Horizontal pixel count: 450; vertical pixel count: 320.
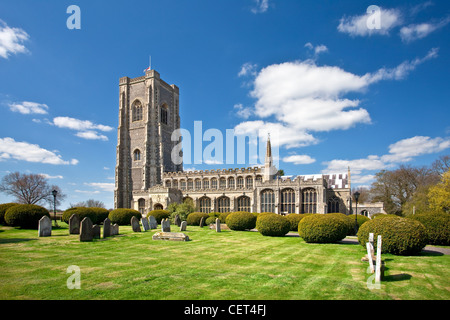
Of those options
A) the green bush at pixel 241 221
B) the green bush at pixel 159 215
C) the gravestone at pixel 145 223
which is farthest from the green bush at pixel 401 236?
the green bush at pixel 159 215

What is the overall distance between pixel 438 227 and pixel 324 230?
6064 mm

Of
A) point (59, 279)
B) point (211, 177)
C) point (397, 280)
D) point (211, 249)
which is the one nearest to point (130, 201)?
point (211, 177)

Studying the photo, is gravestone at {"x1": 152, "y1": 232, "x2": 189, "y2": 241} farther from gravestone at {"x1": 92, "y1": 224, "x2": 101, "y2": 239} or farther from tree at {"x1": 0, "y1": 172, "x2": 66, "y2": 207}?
tree at {"x1": 0, "y1": 172, "x2": 66, "y2": 207}

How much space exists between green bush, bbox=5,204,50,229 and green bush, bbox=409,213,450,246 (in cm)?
2535

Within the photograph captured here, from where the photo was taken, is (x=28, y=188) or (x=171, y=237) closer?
(x=171, y=237)

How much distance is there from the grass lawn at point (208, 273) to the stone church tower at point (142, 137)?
115 feet

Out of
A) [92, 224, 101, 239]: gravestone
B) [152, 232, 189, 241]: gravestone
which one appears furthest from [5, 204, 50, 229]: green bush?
[152, 232, 189, 241]: gravestone

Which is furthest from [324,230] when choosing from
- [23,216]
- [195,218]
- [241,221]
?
[23,216]

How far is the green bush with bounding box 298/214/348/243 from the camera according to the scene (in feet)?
48.0

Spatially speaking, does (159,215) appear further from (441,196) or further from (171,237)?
(441,196)

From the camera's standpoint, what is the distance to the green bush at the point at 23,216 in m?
19.0

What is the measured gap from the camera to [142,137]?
1939 inches

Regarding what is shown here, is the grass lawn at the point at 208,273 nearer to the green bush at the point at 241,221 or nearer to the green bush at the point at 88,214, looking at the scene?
the green bush at the point at 241,221
